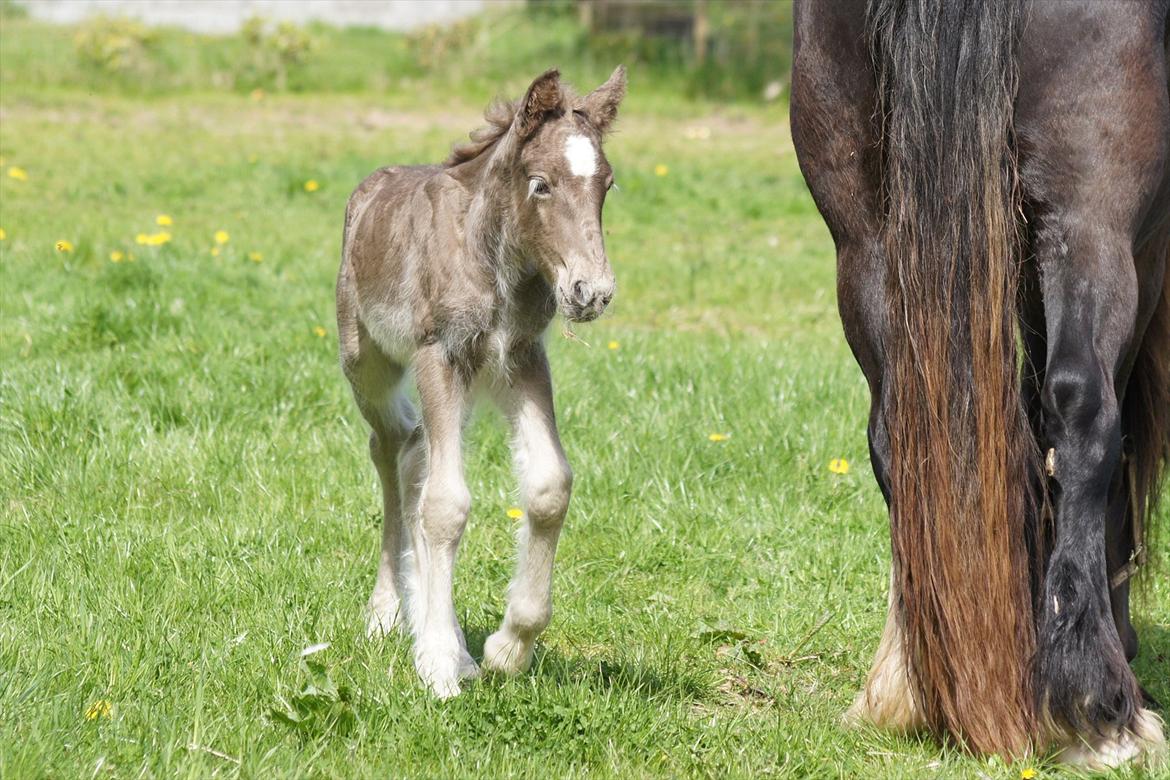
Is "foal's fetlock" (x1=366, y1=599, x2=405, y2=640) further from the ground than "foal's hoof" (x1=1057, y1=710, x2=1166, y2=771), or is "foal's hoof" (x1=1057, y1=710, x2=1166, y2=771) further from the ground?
"foal's hoof" (x1=1057, y1=710, x2=1166, y2=771)

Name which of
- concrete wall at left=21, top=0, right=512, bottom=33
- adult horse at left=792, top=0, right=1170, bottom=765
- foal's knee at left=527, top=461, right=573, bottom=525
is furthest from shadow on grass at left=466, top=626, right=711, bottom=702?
concrete wall at left=21, top=0, right=512, bottom=33

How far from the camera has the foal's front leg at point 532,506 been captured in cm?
322

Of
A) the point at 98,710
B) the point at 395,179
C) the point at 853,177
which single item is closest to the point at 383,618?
the point at 98,710

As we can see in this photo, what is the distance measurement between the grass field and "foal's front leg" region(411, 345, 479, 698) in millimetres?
112

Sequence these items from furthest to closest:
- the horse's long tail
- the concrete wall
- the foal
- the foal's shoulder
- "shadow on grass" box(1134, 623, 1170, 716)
→ the concrete wall → the foal's shoulder → "shadow on grass" box(1134, 623, 1170, 716) → the foal → the horse's long tail

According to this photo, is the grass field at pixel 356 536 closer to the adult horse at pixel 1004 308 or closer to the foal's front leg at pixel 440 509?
the foal's front leg at pixel 440 509

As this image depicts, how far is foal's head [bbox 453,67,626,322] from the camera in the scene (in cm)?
289

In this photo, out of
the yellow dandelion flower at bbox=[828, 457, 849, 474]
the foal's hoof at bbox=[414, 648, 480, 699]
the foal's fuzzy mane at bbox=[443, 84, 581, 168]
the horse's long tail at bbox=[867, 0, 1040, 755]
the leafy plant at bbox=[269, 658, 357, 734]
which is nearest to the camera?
the horse's long tail at bbox=[867, 0, 1040, 755]

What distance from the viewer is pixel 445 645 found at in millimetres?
3254

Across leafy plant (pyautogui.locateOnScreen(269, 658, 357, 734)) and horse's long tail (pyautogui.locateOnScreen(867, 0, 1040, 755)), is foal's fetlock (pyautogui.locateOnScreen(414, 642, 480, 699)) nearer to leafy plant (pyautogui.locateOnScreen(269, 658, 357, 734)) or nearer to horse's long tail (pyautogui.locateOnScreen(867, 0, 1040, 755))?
leafy plant (pyautogui.locateOnScreen(269, 658, 357, 734))

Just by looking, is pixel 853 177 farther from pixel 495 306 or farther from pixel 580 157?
pixel 495 306

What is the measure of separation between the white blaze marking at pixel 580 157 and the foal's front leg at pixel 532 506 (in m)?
0.55

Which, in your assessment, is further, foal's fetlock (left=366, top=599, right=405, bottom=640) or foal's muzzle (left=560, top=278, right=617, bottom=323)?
foal's fetlock (left=366, top=599, right=405, bottom=640)

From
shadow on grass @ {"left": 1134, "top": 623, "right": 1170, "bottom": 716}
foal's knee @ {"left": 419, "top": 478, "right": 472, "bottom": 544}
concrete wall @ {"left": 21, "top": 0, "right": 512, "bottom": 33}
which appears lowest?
shadow on grass @ {"left": 1134, "top": 623, "right": 1170, "bottom": 716}
